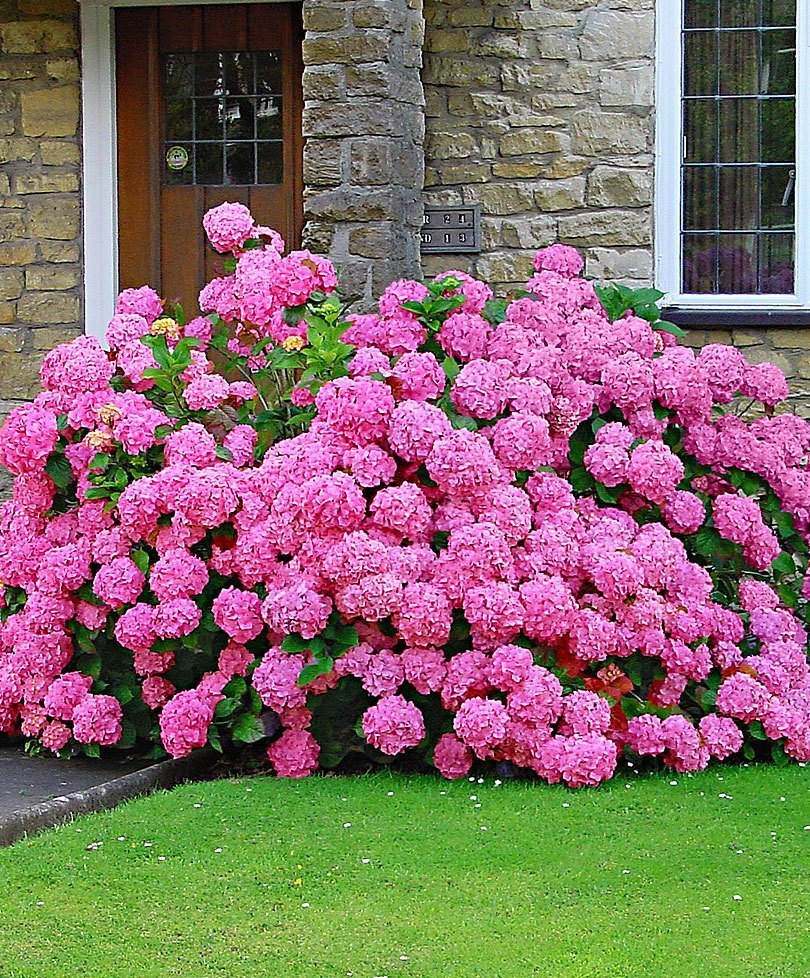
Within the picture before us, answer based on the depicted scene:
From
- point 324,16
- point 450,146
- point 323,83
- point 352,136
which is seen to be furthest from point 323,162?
point 450,146

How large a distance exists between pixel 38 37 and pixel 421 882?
5091mm

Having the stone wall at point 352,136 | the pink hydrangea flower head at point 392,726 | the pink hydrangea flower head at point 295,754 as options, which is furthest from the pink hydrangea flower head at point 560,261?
the pink hydrangea flower head at point 295,754

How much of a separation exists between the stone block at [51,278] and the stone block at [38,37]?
107cm

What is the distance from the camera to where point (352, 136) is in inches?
247

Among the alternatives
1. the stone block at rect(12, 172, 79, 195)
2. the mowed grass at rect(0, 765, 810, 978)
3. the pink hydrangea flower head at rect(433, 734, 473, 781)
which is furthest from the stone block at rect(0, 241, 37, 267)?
the pink hydrangea flower head at rect(433, 734, 473, 781)

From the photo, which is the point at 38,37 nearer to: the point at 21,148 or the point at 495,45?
the point at 21,148

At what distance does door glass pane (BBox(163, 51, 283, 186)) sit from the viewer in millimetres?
7273

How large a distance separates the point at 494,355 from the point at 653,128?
2145 mm

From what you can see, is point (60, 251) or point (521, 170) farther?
point (60, 251)

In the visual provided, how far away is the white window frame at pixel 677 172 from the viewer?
6.91 meters

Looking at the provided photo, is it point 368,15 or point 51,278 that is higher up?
point 368,15

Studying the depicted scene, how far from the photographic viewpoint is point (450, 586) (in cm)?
488

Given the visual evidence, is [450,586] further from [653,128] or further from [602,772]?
[653,128]

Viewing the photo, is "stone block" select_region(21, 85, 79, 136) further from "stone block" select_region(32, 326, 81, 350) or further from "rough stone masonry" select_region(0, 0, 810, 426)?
"stone block" select_region(32, 326, 81, 350)
